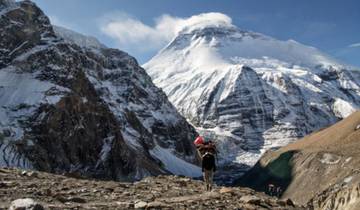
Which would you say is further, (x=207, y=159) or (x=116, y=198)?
(x=207, y=159)

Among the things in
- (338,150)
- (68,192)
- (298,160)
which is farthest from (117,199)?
(298,160)

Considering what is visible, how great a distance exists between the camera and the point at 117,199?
21.7 meters

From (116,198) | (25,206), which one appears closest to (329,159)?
(116,198)

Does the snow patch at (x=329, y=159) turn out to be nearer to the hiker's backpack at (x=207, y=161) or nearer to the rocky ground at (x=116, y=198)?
the hiker's backpack at (x=207, y=161)

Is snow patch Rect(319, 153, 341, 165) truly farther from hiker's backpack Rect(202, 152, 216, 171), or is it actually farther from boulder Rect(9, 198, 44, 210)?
boulder Rect(9, 198, 44, 210)

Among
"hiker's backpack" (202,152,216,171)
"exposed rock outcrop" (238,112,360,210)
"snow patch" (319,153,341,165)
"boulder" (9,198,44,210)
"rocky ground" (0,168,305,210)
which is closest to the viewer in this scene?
"boulder" (9,198,44,210)

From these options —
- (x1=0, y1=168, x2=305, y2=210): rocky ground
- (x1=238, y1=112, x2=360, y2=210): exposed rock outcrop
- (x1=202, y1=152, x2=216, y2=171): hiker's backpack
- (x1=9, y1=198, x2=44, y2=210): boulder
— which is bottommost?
(x1=9, y1=198, x2=44, y2=210): boulder

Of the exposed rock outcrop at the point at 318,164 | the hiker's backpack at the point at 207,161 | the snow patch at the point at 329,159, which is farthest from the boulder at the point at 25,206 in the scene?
the snow patch at the point at 329,159

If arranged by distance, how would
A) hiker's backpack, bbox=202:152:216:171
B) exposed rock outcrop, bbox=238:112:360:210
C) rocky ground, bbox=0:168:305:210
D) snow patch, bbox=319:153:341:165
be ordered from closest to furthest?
1. rocky ground, bbox=0:168:305:210
2. hiker's backpack, bbox=202:152:216:171
3. exposed rock outcrop, bbox=238:112:360:210
4. snow patch, bbox=319:153:341:165

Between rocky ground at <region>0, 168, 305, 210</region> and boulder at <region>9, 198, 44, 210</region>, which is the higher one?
rocky ground at <region>0, 168, 305, 210</region>

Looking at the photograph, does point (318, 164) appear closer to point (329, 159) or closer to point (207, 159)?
point (329, 159)

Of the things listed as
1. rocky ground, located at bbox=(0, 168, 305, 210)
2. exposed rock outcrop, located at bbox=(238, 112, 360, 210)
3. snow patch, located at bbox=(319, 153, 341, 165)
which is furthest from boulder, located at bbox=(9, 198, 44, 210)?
snow patch, located at bbox=(319, 153, 341, 165)

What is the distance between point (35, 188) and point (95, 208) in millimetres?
5890

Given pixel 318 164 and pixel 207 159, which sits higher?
pixel 318 164
